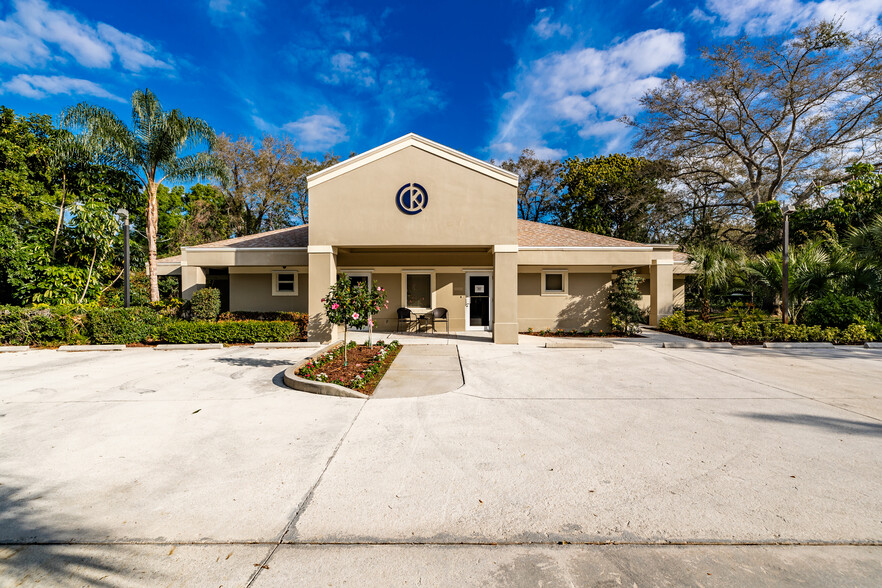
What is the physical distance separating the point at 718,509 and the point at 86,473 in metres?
5.71

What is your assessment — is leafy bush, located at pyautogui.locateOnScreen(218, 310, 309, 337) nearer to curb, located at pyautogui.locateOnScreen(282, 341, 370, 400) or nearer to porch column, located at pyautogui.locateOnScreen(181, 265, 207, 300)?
porch column, located at pyautogui.locateOnScreen(181, 265, 207, 300)

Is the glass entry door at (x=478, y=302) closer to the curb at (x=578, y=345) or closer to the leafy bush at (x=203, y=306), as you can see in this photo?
the curb at (x=578, y=345)

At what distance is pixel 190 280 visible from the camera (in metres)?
14.2

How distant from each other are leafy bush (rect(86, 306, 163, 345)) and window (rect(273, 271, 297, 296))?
4.60 metres

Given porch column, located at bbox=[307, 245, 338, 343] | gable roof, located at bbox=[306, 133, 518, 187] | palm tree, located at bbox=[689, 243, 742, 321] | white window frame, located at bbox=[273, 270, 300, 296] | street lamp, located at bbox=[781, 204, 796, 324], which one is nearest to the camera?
gable roof, located at bbox=[306, 133, 518, 187]

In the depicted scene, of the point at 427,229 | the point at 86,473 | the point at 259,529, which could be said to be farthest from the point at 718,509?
the point at 427,229

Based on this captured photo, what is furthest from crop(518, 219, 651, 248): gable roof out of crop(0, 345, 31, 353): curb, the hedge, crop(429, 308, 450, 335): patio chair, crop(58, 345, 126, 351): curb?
crop(0, 345, 31, 353): curb

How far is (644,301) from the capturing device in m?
17.5

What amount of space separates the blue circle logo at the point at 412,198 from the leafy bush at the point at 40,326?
10971 mm

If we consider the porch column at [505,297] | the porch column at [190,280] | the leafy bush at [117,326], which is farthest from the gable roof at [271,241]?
the porch column at [505,297]

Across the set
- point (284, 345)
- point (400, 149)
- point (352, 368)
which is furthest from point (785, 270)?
point (284, 345)

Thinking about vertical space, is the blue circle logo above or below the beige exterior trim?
above

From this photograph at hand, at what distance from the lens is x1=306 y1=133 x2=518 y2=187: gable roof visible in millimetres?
11688

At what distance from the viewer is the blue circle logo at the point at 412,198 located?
1171cm
